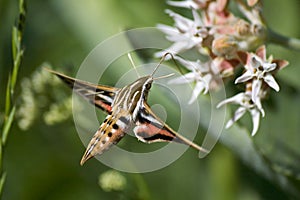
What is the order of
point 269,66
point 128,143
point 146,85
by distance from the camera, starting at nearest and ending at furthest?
point 146,85, point 269,66, point 128,143

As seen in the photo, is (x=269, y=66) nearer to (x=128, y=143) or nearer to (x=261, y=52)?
(x=261, y=52)

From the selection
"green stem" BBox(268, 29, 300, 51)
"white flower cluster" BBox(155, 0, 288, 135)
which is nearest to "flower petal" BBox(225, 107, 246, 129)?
"white flower cluster" BBox(155, 0, 288, 135)

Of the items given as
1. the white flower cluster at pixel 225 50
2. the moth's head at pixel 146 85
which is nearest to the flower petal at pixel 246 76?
the white flower cluster at pixel 225 50

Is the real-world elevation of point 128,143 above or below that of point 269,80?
below

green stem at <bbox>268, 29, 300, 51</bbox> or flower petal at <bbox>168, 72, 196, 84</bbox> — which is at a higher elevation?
flower petal at <bbox>168, 72, 196, 84</bbox>

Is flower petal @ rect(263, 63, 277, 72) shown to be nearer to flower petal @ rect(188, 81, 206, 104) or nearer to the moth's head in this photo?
flower petal @ rect(188, 81, 206, 104)

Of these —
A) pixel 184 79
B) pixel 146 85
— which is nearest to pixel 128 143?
pixel 184 79

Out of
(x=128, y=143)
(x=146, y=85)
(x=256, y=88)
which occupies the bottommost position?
(x=128, y=143)

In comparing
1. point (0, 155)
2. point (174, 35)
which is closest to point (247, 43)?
point (174, 35)

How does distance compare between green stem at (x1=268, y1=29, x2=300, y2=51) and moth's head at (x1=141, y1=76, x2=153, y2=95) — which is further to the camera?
green stem at (x1=268, y1=29, x2=300, y2=51)

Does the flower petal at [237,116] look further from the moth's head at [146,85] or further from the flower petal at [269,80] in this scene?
the moth's head at [146,85]
